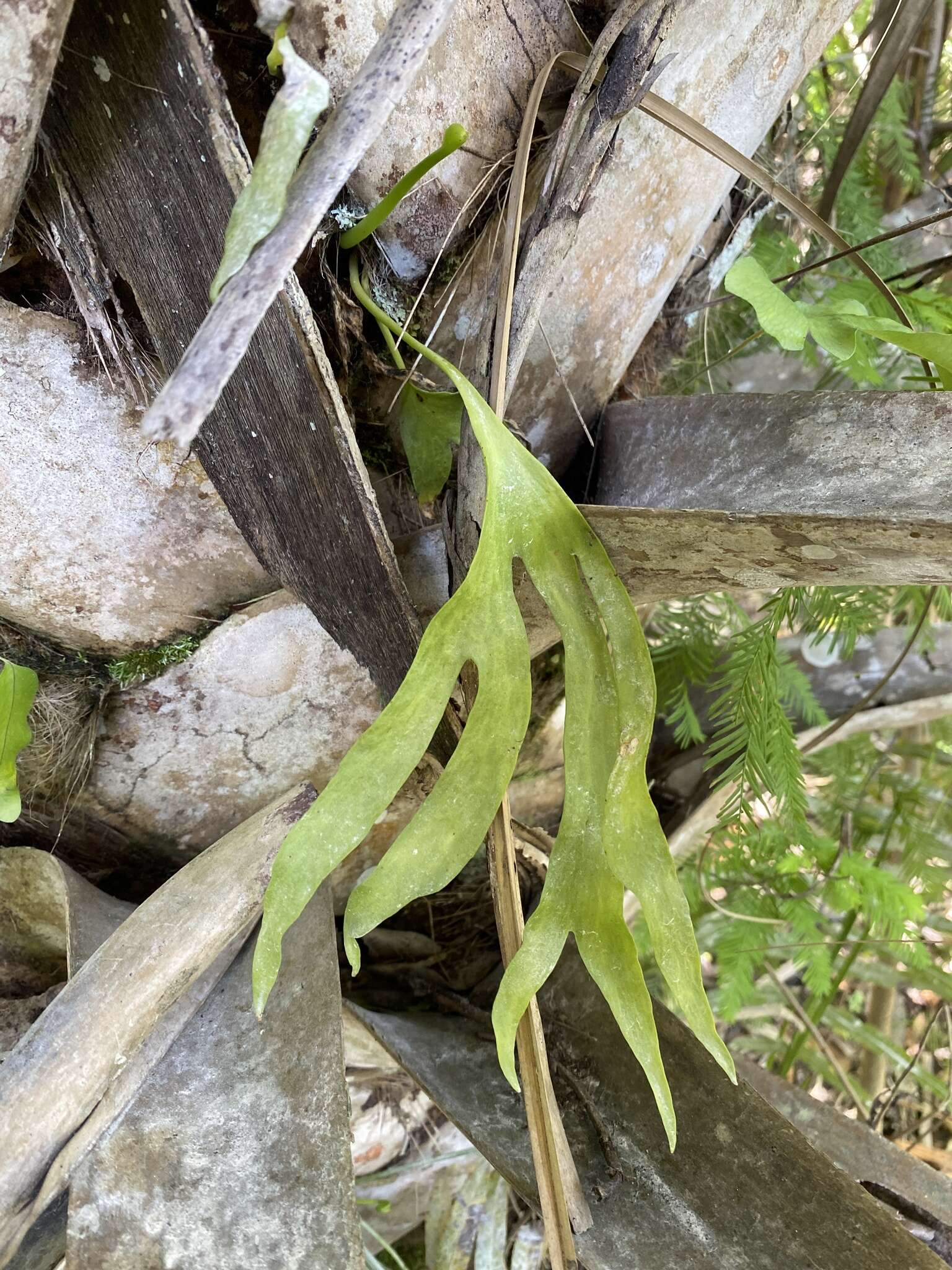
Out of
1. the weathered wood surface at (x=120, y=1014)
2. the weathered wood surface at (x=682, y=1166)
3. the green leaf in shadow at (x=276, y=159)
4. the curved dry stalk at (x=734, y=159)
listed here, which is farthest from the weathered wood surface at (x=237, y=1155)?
the curved dry stalk at (x=734, y=159)

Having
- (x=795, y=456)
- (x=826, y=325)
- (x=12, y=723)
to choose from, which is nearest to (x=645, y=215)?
(x=826, y=325)

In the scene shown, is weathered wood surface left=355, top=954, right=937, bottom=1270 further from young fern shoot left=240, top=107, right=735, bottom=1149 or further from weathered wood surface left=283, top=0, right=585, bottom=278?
weathered wood surface left=283, top=0, right=585, bottom=278

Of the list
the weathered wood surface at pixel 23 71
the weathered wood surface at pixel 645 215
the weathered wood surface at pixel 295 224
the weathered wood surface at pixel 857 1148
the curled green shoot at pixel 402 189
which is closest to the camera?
the weathered wood surface at pixel 295 224

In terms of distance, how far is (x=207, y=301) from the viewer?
2.17ft

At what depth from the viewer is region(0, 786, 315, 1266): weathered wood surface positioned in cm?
68

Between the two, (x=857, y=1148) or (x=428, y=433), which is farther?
(x=857, y=1148)

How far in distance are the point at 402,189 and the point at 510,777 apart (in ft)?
1.60

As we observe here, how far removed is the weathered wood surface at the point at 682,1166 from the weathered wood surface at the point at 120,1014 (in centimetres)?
28

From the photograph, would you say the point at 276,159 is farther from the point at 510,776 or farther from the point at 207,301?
the point at 510,776

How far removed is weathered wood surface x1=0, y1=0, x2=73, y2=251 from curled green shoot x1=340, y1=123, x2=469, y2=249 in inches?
9.5

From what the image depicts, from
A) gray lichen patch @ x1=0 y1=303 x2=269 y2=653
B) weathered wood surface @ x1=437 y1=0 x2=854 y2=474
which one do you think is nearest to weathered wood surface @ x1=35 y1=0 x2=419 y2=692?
gray lichen patch @ x1=0 y1=303 x2=269 y2=653

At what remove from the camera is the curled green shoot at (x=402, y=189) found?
26.0 inches

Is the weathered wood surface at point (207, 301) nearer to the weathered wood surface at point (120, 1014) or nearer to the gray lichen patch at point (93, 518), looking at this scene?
the gray lichen patch at point (93, 518)

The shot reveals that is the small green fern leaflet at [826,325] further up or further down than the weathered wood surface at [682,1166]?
further up
